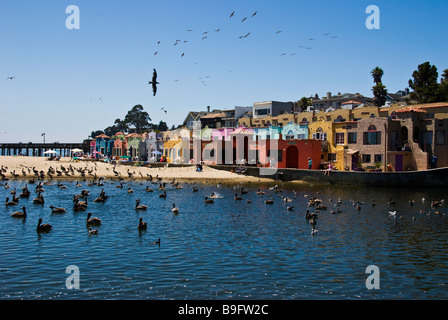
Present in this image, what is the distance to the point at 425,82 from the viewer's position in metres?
93.8

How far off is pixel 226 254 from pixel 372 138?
52005 millimetres

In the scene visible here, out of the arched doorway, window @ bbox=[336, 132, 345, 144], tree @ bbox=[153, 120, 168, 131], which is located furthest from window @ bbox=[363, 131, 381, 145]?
tree @ bbox=[153, 120, 168, 131]

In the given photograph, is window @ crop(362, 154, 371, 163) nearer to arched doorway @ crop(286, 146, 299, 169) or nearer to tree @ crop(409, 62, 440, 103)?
arched doorway @ crop(286, 146, 299, 169)

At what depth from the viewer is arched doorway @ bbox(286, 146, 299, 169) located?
76.4m

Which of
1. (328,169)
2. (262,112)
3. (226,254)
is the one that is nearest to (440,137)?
(328,169)

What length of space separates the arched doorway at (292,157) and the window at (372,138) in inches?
486

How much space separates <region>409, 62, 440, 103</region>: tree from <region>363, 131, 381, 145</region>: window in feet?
84.2

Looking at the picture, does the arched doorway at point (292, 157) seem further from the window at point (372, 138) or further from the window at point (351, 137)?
the window at point (372, 138)

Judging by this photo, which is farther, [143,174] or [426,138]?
[143,174]

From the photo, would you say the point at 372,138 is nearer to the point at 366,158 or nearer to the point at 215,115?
the point at 366,158

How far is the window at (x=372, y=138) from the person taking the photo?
2655 inches
